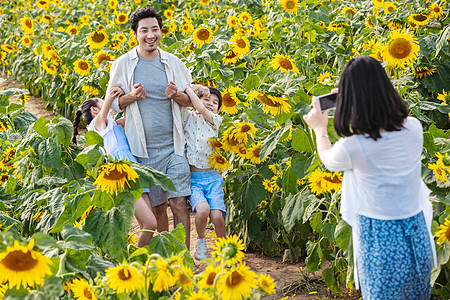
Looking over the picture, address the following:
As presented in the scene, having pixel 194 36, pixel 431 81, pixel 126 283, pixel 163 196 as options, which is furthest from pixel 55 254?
pixel 431 81

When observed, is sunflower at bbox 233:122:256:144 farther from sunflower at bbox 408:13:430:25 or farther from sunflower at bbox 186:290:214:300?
sunflower at bbox 408:13:430:25

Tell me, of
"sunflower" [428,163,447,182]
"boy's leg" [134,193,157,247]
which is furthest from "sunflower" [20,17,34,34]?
"sunflower" [428,163,447,182]

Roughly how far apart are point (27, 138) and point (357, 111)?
1996 mm

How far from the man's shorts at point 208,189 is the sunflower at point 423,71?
1.98 m

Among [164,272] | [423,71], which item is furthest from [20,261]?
[423,71]

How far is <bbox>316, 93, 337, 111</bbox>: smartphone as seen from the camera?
7.60 ft

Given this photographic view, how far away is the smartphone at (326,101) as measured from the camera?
2.32 metres

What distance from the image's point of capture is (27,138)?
11.4 ft

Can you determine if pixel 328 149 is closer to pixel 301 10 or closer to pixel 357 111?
pixel 357 111

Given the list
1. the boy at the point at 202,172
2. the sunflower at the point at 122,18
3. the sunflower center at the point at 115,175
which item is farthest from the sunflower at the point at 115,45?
the sunflower center at the point at 115,175

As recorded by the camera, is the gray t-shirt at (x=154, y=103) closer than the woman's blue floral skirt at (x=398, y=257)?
No

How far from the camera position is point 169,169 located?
147 inches

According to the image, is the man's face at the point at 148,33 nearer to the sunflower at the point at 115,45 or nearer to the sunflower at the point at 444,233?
the sunflower at the point at 444,233

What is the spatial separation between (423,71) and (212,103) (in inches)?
75.1
